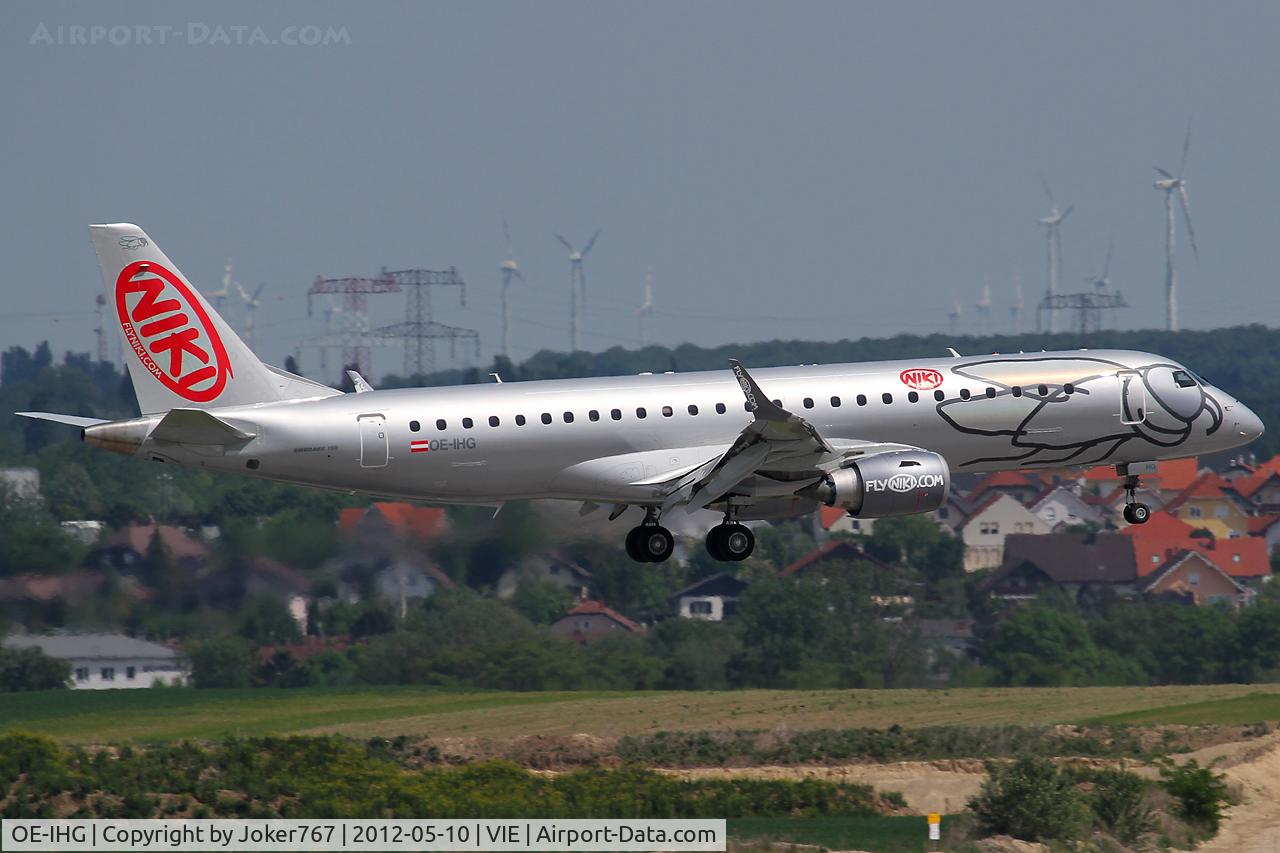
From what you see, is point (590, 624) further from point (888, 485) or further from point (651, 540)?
point (888, 485)

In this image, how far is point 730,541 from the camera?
181 ft

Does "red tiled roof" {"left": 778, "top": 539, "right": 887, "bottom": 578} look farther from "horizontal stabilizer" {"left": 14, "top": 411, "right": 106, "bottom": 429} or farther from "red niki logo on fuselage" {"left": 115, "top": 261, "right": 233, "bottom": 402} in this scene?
"red niki logo on fuselage" {"left": 115, "top": 261, "right": 233, "bottom": 402}

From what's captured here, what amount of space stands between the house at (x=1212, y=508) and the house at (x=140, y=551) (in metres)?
122

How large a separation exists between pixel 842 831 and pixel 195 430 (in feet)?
66.1

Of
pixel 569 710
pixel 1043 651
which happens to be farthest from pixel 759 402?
pixel 1043 651

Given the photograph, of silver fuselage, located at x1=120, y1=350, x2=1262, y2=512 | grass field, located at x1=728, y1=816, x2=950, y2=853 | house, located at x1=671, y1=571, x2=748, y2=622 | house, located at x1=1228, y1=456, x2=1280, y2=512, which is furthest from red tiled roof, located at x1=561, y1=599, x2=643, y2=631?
house, located at x1=1228, y1=456, x2=1280, y2=512

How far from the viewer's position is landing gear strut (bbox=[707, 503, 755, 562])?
55062mm

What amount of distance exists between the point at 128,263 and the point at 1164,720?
143 ft

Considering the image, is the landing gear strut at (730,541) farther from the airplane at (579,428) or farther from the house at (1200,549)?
the house at (1200,549)

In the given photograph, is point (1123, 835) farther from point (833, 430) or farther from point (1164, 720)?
point (1164, 720)

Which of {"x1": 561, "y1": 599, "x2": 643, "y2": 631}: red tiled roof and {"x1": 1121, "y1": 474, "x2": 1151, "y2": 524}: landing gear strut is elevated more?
{"x1": 1121, "y1": 474, "x2": 1151, "y2": 524}: landing gear strut

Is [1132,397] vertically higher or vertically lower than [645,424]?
higher

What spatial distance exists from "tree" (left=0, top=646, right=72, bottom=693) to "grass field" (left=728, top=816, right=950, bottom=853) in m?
Result: 31.8

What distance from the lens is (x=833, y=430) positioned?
54312 millimetres
